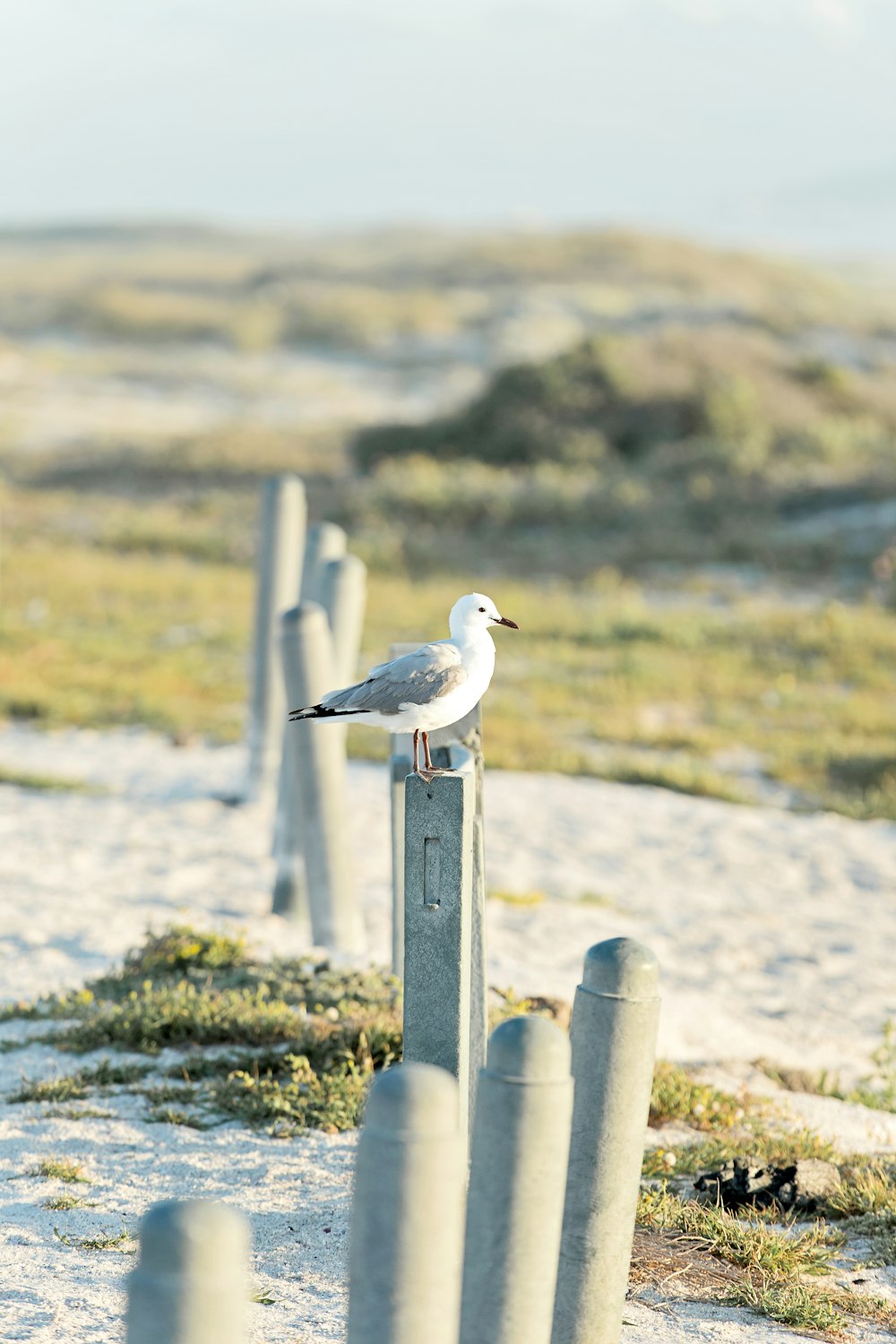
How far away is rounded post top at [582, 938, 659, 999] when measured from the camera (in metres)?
2.65

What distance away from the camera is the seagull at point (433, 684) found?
3.39 metres

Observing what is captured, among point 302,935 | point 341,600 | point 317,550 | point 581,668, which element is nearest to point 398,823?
point 302,935

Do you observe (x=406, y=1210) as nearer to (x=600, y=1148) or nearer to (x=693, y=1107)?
(x=600, y=1148)

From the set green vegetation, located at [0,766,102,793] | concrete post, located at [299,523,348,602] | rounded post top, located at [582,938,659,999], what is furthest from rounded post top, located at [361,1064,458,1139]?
green vegetation, located at [0,766,102,793]

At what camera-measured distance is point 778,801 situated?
916cm

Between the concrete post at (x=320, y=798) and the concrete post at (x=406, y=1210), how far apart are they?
→ 348 cm

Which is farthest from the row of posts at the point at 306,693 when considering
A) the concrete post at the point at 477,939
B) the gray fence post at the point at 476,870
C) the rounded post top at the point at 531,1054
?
the rounded post top at the point at 531,1054

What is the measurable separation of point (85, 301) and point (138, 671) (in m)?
62.8

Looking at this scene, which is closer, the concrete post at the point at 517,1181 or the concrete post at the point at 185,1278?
the concrete post at the point at 185,1278

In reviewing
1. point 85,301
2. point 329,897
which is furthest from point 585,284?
point 329,897

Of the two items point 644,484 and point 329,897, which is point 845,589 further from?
point 329,897

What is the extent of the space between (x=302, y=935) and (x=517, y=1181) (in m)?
3.74

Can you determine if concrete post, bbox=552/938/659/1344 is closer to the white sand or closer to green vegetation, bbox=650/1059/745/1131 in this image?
the white sand

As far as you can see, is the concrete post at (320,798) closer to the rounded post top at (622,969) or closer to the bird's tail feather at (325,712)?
the bird's tail feather at (325,712)
